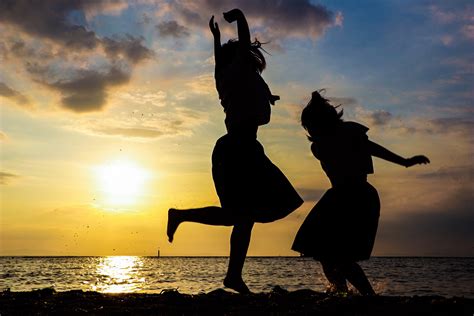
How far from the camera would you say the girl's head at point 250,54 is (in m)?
5.52

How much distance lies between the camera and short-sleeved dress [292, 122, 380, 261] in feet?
18.0

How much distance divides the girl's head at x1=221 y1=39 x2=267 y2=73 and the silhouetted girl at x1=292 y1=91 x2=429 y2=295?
3.03ft

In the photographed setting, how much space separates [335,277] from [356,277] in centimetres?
34

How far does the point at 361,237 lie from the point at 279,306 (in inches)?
60.2

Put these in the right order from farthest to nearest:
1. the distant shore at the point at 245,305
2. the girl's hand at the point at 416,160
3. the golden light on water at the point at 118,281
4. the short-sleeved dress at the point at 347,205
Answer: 1. the golden light on water at the point at 118,281
2. the short-sleeved dress at the point at 347,205
3. the girl's hand at the point at 416,160
4. the distant shore at the point at 245,305

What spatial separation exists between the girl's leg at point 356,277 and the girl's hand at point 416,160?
3.78 feet

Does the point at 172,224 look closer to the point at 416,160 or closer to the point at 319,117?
the point at 319,117

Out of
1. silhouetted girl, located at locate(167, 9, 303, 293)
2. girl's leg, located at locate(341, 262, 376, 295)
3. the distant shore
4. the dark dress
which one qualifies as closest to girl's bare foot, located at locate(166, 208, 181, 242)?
silhouetted girl, located at locate(167, 9, 303, 293)

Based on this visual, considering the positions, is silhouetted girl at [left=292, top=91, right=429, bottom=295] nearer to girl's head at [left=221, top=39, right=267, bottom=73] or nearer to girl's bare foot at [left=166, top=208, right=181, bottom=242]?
girl's head at [left=221, top=39, right=267, bottom=73]

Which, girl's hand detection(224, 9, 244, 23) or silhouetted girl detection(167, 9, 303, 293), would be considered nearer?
girl's hand detection(224, 9, 244, 23)

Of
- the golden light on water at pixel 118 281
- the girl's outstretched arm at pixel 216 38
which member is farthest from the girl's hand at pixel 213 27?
the golden light on water at pixel 118 281

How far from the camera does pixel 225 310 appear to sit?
4379 millimetres

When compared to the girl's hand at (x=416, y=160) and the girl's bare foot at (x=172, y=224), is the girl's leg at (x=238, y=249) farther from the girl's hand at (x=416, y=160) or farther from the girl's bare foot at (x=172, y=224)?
the girl's hand at (x=416, y=160)

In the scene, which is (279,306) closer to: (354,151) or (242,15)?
(354,151)
